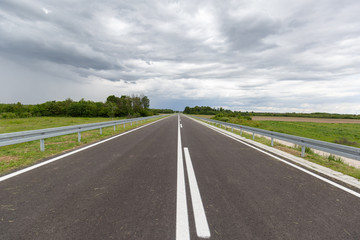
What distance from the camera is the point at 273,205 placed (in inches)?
108

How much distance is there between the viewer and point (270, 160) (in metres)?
5.57

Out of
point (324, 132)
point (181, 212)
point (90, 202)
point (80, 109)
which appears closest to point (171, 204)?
point (181, 212)

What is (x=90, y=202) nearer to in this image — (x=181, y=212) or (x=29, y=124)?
(x=181, y=212)

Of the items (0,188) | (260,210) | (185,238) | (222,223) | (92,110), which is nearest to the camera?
(185,238)

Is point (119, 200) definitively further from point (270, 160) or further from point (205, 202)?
point (270, 160)

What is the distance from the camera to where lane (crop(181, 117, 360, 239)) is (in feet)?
6.93

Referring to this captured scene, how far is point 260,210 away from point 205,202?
0.92m

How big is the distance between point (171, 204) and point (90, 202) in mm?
1453

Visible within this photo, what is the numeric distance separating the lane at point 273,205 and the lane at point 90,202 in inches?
26.8

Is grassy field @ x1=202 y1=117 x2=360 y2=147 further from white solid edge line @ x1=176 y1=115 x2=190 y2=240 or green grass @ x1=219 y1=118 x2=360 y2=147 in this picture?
white solid edge line @ x1=176 y1=115 x2=190 y2=240

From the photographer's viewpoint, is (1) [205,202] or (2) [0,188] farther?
(2) [0,188]

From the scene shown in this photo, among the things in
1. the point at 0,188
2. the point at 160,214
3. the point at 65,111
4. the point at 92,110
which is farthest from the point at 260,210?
the point at 65,111

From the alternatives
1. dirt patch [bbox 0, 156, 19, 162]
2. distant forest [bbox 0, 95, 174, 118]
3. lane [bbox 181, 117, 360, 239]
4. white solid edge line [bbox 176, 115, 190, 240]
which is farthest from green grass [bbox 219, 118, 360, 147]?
distant forest [bbox 0, 95, 174, 118]

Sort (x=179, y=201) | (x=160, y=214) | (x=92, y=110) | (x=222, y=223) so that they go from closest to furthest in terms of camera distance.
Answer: (x=222, y=223)
(x=160, y=214)
(x=179, y=201)
(x=92, y=110)
